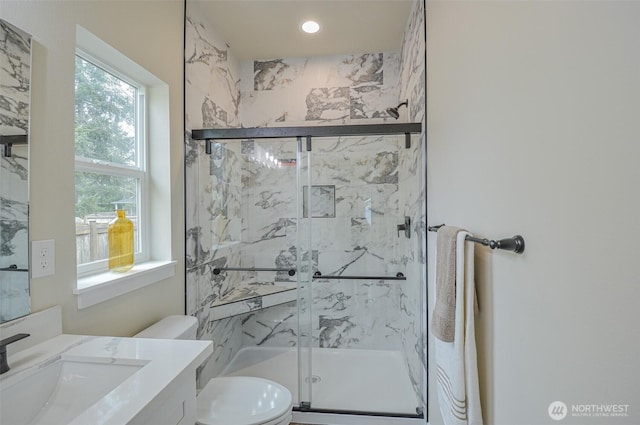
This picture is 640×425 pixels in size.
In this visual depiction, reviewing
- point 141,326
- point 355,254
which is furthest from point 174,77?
point 355,254

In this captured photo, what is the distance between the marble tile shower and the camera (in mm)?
2059

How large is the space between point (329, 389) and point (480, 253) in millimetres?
1669

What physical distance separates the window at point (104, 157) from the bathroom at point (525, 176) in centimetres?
19

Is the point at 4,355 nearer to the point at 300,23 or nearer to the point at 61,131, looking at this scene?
the point at 61,131

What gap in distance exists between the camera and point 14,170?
0.95 metres

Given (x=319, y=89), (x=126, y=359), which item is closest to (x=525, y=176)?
(x=126, y=359)

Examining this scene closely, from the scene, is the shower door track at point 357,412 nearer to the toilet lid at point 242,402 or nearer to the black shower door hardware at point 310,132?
the toilet lid at point 242,402

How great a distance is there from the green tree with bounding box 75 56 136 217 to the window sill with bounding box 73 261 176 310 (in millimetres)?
317

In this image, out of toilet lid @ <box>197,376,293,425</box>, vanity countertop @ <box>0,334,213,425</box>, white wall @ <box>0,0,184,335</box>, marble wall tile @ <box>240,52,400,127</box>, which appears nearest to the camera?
vanity countertop @ <box>0,334,213,425</box>

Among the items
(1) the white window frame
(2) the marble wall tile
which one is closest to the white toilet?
(1) the white window frame

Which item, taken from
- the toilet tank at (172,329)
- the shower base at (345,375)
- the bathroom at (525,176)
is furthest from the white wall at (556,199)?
the toilet tank at (172,329)

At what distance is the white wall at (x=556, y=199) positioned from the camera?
0.47m

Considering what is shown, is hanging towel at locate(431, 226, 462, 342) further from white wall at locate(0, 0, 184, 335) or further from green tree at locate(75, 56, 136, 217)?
green tree at locate(75, 56, 136, 217)

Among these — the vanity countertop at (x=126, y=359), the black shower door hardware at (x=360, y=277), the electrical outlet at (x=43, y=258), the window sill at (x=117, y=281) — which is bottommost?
the black shower door hardware at (x=360, y=277)
